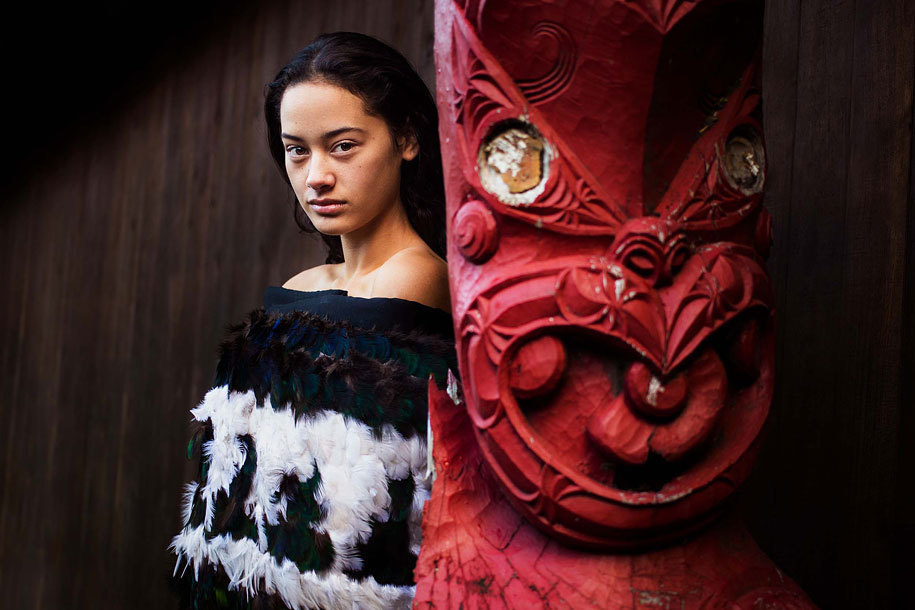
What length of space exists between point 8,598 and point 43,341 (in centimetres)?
120

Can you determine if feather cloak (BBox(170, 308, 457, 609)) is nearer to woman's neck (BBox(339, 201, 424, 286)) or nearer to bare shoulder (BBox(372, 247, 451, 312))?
bare shoulder (BBox(372, 247, 451, 312))

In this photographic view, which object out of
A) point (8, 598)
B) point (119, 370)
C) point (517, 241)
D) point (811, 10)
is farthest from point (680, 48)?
point (8, 598)

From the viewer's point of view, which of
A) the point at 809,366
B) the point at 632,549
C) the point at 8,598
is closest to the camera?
the point at 632,549

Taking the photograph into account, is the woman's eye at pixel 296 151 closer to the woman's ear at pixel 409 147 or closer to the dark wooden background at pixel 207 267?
the woman's ear at pixel 409 147

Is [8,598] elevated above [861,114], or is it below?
below

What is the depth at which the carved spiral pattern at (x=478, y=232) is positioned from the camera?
3.54 feet

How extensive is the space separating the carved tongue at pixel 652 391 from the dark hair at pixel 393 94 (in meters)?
0.74

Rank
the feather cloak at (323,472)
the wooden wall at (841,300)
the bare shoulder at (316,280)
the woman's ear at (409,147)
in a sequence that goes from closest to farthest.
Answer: the feather cloak at (323,472) < the wooden wall at (841,300) < the woman's ear at (409,147) < the bare shoulder at (316,280)

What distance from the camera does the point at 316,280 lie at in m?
1.78

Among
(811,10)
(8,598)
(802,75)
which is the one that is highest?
(811,10)

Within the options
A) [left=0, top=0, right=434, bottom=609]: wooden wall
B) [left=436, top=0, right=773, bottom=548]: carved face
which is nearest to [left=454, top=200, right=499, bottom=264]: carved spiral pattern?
[left=436, top=0, right=773, bottom=548]: carved face

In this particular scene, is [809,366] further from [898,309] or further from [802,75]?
[802,75]

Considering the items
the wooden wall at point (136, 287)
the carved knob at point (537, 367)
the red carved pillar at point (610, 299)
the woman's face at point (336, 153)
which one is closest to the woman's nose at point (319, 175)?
the woman's face at point (336, 153)

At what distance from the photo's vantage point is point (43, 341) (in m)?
3.99
